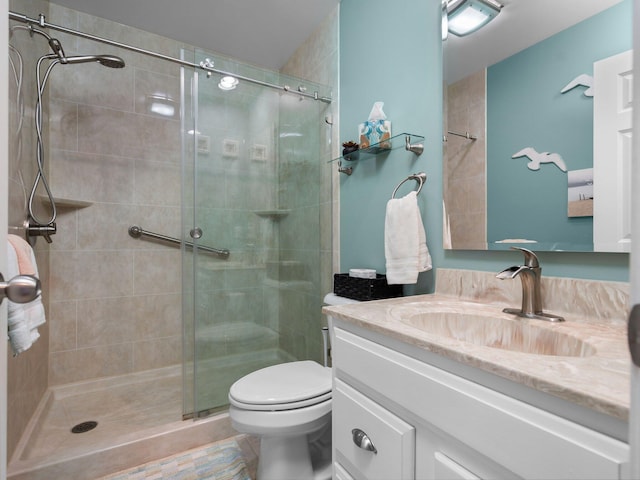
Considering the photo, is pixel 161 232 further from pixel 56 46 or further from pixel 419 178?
pixel 419 178

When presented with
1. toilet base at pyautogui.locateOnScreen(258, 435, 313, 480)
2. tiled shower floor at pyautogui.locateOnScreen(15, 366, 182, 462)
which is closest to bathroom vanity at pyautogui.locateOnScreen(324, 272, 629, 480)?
toilet base at pyautogui.locateOnScreen(258, 435, 313, 480)

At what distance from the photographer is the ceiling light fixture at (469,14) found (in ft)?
3.63

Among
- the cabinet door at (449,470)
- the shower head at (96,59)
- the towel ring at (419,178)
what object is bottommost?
the cabinet door at (449,470)

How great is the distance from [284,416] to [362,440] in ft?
1.37

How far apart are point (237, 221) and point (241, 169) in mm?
297

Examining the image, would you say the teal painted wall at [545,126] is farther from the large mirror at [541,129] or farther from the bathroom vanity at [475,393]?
the bathroom vanity at [475,393]

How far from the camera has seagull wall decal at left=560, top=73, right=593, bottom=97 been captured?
85 cm

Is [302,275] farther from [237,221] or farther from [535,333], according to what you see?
[535,333]

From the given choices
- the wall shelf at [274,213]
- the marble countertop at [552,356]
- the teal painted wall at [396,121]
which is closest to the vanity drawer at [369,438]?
the marble countertop at [552,356]

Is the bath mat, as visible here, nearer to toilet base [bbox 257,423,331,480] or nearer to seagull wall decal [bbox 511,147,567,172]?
toilet base [bbox 257,423,331,480]

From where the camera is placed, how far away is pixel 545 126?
941mm

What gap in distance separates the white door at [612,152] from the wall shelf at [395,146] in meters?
0.59

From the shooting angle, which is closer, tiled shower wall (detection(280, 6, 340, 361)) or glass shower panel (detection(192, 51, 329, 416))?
glass shower panel (detection(192, 51, 329, 416))

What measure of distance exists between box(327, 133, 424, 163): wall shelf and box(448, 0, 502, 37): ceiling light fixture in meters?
0.40
